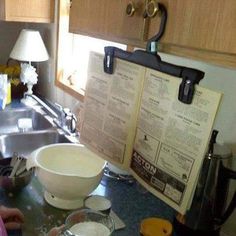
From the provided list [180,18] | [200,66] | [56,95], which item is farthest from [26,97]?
[180,18]

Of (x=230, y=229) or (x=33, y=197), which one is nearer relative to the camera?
(x=230, y=229)

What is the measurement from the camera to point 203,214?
2.69 feet

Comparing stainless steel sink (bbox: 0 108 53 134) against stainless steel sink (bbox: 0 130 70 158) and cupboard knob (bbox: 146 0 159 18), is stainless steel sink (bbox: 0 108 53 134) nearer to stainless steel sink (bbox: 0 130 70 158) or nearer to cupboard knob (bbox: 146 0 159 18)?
stainless steel sink (bbox: 0 130 70 158)

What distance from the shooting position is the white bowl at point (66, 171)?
899 mm

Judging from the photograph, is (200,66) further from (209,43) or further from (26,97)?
(26,97)

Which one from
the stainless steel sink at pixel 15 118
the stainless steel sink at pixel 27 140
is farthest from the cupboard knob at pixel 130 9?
the stainless steel sink at pixel 15 118

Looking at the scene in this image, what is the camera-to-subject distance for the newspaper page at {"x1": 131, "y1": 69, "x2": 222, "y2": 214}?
636 mm

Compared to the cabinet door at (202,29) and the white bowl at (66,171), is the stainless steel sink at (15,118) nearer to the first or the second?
the white bowl at (66,171)

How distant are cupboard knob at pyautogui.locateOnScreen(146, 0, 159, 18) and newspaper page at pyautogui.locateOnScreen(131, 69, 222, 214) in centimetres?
17

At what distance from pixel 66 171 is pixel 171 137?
509mm

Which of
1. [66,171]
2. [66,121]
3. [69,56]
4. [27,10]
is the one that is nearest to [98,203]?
[66,171]

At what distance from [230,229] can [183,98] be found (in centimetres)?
51

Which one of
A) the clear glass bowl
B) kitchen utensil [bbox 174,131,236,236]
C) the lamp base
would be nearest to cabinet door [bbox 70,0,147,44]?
kitchen utensil [bbox 174,131,236,236]

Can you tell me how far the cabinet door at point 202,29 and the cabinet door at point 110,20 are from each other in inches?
2.0
